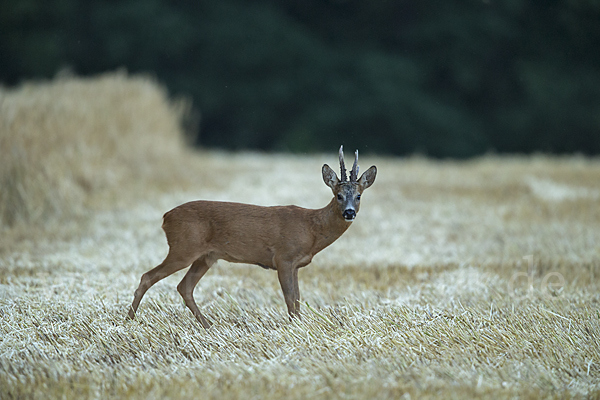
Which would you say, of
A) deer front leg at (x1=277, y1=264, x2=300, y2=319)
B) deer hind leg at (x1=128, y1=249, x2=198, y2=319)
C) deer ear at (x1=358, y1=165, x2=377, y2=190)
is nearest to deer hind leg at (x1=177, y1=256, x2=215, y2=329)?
deer hind leg at (x1=128, y1=249, x2=198, y2=319)

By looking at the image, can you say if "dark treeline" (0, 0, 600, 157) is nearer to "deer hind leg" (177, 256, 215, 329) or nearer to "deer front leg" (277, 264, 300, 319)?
"deer hind leg" (177, 256, 215, 329)

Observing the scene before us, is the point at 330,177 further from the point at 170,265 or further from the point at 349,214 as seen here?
the point at 170,265

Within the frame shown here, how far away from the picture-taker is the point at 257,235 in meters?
4.14

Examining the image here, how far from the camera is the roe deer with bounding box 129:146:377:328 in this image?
4.09m

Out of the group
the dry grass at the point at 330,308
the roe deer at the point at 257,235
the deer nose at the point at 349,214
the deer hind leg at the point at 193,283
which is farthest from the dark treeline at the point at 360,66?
the deer nose at the point at 349,214

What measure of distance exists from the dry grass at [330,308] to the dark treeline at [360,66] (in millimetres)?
11207

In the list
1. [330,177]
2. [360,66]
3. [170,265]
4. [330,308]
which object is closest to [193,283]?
[170,265]

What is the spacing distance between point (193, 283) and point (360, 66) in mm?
17795

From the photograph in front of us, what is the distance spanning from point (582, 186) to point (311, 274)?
6.08 m

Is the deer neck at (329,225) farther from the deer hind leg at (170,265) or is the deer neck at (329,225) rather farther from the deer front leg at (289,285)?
the deer hind leg at (170,265)

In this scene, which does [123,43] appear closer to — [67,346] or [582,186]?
[582,186]

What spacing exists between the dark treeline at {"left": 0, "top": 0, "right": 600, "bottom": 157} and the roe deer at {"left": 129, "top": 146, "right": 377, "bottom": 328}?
1668 centimetres

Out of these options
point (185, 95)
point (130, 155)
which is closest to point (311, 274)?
point (130, 155)

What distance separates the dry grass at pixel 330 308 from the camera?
3.35 metres
